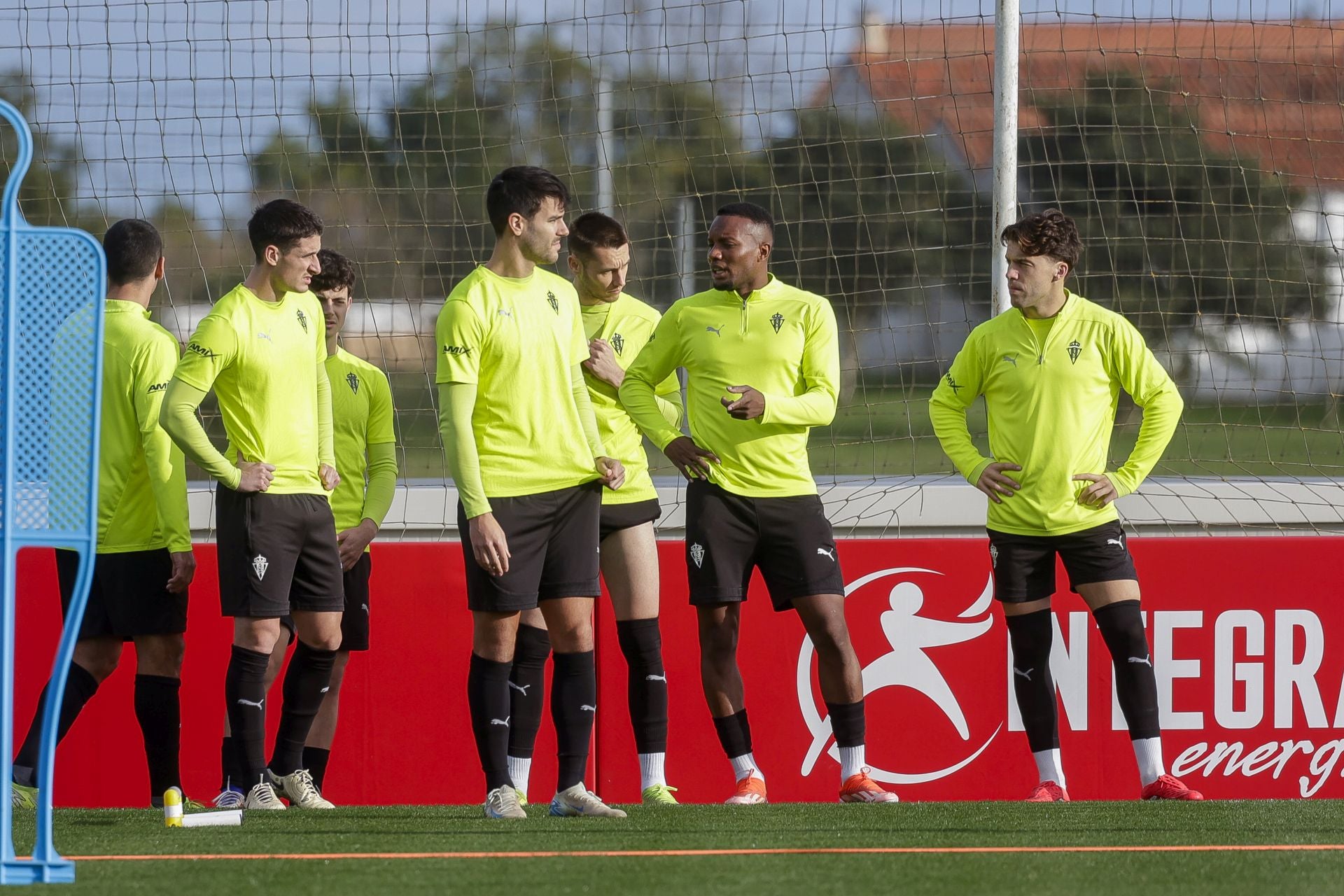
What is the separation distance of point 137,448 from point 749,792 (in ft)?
7.34

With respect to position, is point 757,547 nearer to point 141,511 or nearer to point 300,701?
point 300,701

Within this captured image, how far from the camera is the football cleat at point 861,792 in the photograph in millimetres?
5109

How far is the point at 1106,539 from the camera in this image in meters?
5.22

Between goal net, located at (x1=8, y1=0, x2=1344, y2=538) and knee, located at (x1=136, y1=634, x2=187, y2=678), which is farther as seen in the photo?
goal net, located at (x1=8, y1=0, x2=1344, y2=538)

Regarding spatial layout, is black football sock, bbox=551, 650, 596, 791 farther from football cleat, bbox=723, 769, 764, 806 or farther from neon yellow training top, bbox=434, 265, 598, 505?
football cleat, bbox=723, 769, 764, 806

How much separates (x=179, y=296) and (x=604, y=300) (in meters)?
2.98

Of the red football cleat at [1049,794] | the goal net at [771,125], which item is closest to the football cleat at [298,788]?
the goal net at [771,125]

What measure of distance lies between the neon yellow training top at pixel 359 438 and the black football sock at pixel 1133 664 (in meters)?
2.46

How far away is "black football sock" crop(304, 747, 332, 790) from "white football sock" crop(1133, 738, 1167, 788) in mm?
2729

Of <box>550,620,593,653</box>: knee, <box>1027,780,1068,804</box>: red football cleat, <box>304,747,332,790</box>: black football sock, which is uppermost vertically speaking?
<box>550,620,593,653</box>: knee

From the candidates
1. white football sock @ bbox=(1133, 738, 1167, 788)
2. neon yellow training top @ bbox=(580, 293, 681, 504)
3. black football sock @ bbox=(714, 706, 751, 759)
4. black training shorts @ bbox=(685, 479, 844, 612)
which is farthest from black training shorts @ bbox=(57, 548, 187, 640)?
white football sock @ bbox=(1133, 738, 1167, 788)

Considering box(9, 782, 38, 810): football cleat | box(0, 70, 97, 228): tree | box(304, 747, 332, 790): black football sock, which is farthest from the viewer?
box(0, 70, 97, 228): tree

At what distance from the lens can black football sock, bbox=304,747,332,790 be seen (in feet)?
18.2

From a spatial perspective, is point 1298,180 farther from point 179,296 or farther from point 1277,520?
point 179,296
